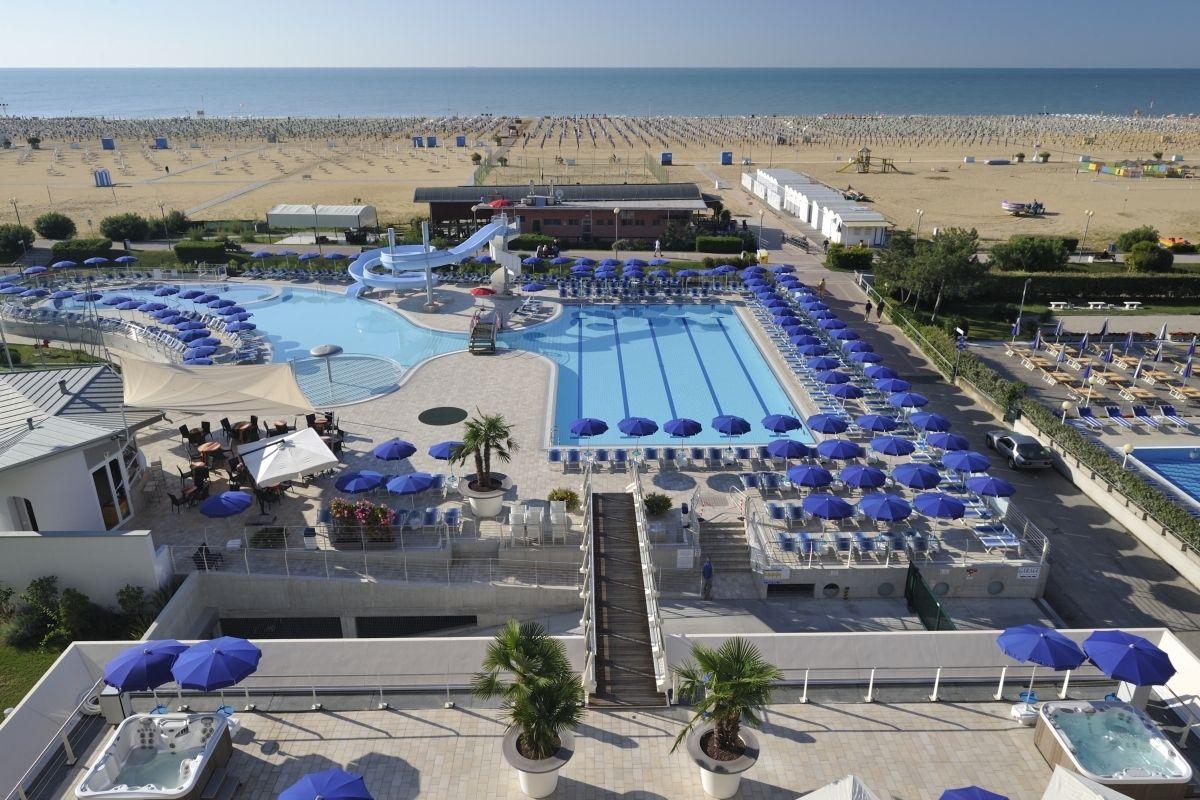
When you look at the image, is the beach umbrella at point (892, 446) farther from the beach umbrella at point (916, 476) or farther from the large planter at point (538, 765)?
the large planter at point (538, 765)

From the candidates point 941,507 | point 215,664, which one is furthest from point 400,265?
point 215,664

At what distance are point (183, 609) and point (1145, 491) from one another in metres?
22.9

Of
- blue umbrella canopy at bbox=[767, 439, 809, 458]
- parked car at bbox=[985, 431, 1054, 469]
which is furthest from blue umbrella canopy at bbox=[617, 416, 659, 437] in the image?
parked car at bbox=[985, 431, 1054, 469]

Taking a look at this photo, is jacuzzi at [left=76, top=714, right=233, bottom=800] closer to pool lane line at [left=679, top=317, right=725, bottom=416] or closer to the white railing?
the white railing

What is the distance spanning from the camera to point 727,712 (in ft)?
32.4

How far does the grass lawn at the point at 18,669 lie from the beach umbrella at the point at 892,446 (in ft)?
62.2

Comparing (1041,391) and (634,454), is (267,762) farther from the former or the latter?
(1041,391)

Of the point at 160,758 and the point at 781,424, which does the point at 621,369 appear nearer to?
the point at 781,424

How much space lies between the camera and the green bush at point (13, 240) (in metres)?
44.4

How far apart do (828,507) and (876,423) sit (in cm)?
546

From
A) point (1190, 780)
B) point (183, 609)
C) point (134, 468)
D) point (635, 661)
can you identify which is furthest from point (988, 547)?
point (134, 468)

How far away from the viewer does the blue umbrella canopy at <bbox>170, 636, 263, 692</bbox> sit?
1106cm

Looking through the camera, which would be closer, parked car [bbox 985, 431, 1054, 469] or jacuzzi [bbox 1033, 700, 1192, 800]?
jacuzzi [bbox 1033, 700, 1192, 800]

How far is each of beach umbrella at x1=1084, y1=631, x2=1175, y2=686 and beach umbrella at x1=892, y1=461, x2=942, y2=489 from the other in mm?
7317
